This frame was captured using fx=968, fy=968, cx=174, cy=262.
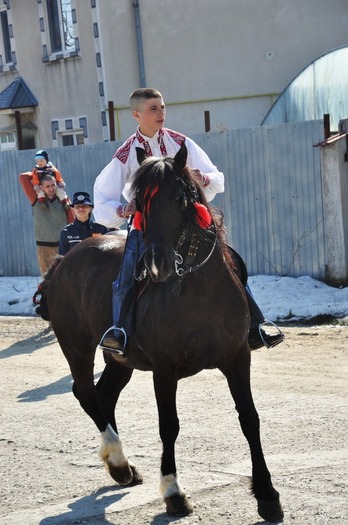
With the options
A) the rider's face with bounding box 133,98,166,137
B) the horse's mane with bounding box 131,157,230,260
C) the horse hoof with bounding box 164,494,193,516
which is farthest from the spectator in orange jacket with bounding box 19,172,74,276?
the horse hoof with bounding box 164,494,193,516

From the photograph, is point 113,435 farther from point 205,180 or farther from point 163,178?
point 163,178

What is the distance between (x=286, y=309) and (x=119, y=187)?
255 inches

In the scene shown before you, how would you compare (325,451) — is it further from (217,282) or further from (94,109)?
(94,109)

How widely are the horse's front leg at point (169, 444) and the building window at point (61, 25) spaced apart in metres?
20.5

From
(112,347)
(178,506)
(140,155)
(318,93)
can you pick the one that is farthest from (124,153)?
(318,93)

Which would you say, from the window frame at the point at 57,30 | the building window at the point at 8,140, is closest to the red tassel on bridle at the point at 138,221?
the window frame at the point at 57,30

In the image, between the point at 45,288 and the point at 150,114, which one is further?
the point at 45,288

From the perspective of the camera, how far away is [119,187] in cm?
659

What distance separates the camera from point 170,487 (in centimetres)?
565

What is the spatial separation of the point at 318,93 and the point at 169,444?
14450mm

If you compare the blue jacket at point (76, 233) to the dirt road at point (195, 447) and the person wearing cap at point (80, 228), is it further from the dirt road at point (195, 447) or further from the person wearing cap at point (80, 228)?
the dirt road at point (195, 447)

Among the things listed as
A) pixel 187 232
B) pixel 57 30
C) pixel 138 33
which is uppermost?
pixel 57 30

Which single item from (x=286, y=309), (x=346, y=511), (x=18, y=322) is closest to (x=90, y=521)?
(x=346, y=511)

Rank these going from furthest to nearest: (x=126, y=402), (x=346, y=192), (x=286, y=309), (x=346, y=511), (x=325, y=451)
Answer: (x=346, y=192)
(x=286, y=309)
(x=126, y=402)
(x=325, y=451)
(x=346, y=511)
